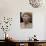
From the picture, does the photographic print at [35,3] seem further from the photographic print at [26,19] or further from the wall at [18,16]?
the photographic print at [26,19]

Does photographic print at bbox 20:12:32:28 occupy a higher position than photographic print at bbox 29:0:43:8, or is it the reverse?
photographic print at bbox 29:0:43:8

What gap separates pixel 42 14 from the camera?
233 cm

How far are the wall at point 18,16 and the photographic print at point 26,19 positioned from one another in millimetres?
58

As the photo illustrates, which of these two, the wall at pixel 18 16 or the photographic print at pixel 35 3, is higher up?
the photographic print at pixel 35 3

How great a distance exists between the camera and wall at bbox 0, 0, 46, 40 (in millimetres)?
2270

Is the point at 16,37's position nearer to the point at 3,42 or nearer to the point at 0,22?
the point at 3,42

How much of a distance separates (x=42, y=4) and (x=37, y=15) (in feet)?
0.79

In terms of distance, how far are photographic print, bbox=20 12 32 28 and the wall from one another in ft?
0.19

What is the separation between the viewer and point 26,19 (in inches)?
91.1

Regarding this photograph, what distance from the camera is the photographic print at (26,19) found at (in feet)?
7.53

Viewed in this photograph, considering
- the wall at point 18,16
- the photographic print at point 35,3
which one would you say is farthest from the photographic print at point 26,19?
the photographic print at point 35,3

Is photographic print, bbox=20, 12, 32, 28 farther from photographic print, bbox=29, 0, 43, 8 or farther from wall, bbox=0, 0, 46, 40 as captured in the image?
photographic print, bbox=29, 0, 43, 8

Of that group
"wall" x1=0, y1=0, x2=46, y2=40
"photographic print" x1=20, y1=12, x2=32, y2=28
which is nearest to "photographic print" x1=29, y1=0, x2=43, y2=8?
"wall" x1=0, y1=0, x2=46, y2=40

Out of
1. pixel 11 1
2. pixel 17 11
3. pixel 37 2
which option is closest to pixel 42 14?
pixel 37 2
